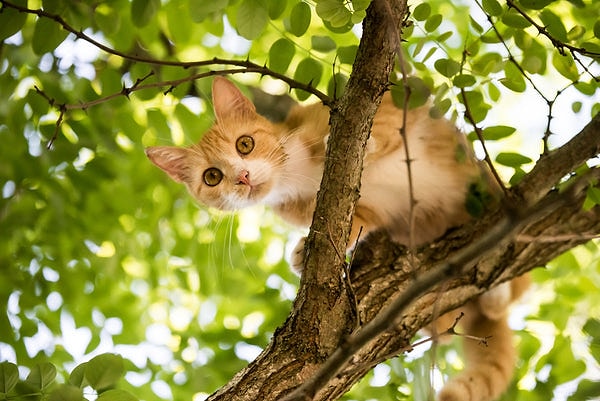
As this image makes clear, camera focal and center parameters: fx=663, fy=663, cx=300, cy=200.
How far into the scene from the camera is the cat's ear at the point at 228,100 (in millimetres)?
2869

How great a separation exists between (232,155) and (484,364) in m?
1.43

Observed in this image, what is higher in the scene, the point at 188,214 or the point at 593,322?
the point at 188,214

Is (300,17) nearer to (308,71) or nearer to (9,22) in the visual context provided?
(308,71)

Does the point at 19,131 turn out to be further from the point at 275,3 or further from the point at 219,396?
the point at 219,396

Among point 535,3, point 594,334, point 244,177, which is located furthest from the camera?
point 244,177

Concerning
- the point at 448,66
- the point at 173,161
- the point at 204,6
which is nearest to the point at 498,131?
the point at 448,66

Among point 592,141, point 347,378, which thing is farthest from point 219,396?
point 592,141

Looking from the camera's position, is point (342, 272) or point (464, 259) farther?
point (342, 272)

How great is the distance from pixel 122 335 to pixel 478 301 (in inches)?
69.9

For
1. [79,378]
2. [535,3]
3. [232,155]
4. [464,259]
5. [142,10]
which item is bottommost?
[464,259]

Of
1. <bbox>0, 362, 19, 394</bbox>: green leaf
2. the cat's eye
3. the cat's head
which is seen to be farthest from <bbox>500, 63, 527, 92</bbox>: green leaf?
<bbox>0, 362, 19, 394</bbox>: green leaf

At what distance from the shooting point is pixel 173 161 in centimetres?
315

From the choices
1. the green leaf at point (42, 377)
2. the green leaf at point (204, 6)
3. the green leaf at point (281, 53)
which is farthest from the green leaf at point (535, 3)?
the green leaf at point (42, 377)

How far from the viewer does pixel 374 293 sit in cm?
239
